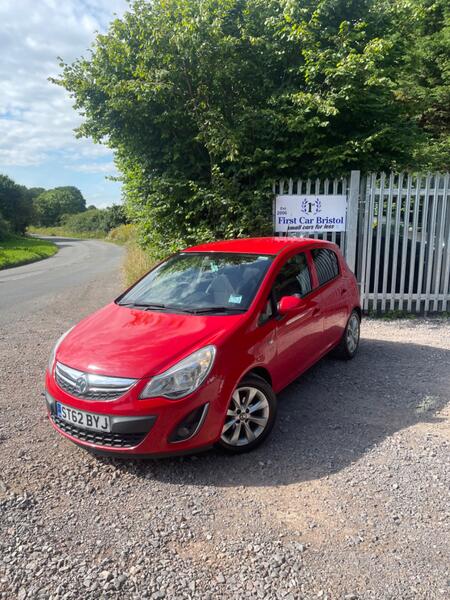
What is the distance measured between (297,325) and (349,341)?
1660mm

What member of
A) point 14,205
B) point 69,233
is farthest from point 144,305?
point 69,233

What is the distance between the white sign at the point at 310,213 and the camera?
7609 mm

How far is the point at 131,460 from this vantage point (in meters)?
3.27

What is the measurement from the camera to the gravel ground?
2.26m

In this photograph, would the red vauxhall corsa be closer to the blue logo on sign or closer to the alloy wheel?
Answer: the alloy wheel

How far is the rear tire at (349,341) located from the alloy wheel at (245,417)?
84.6 inches

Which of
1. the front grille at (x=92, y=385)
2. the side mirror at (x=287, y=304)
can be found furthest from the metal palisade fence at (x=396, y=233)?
the front grille at (x=92, y=385)

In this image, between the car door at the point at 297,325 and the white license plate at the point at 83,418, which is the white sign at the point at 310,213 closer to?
the car door at the point at 297,325

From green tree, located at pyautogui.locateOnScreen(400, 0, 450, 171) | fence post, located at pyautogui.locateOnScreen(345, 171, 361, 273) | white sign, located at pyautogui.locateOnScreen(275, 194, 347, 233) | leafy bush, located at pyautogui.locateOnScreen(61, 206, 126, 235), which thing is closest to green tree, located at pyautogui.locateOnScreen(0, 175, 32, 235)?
leafy bush, located at pyautogui.locateOnScreen(61, 206, 126, 235)

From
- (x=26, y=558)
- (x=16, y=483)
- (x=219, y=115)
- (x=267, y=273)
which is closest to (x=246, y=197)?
(x=219, y=115)

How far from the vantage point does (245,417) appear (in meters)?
3.36

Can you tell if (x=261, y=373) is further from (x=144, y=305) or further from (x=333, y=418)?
(x=144, y=305)

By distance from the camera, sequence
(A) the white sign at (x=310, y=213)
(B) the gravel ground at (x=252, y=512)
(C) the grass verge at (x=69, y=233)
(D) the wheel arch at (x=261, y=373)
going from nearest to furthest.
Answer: (B) the gravel ground at (x=252, y=512)
(D) the wheel arch at (x=261, y=373)
(A) the white sign at (x=310, y=213)
(C) the grass verge at (x=69, y=233)

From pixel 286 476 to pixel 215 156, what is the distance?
6.31 metres
